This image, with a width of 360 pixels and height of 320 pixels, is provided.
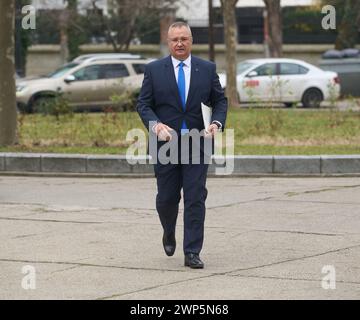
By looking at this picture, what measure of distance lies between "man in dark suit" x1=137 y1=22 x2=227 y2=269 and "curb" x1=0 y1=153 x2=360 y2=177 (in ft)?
21.3

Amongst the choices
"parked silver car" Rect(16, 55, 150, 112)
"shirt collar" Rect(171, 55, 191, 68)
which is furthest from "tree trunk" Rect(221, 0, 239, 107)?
"shirt collar" Rect(171, 55, 191, 68)

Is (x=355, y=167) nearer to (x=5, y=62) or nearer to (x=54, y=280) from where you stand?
(x=5, y=62)

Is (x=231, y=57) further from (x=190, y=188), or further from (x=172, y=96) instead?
(x=190, y=188)

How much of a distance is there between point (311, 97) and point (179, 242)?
21.5 meters

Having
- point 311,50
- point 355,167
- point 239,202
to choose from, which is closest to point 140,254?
point 239,202

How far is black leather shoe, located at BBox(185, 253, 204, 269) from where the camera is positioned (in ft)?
30.9

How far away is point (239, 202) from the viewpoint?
44.4 ft

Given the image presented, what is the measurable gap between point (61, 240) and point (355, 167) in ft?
20.7

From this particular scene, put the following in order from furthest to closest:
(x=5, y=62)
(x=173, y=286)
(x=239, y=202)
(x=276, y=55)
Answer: (x=276, y=55) → (x=5, y=62) → (x=239, y=202) → (x=173, y=286)

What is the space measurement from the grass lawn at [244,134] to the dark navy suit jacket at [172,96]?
24.9 ft

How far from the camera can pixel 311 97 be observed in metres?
32.0

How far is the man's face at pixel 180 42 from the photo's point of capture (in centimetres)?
933
